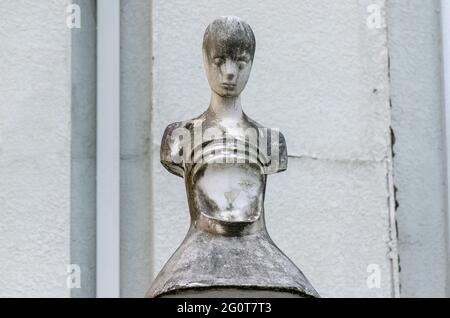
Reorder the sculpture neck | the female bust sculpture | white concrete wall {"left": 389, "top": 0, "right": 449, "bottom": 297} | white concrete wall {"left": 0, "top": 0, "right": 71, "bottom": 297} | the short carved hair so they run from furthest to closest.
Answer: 1. white concrete wall {"left": 389, "top": 0, "right": 449, "bottom": 297}
2. white concrete wall {"left": 0, "top": 0, "right": 71, "bottom": 297}
3. the sculpture neck
4. the short carved hair
5. the female bust sculpture

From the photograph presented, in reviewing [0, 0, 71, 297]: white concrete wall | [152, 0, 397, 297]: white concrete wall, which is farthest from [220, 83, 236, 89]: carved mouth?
[0, 0, 71, 297]: white concrete wall

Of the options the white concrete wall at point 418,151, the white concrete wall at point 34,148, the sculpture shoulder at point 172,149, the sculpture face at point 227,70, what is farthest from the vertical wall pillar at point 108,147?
the sculpture face at point 227,70

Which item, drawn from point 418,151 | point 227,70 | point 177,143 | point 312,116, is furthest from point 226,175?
point 418,151

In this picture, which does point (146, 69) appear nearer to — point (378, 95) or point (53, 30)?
point (53, 30)

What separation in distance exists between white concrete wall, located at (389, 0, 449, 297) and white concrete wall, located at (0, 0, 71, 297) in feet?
4.51

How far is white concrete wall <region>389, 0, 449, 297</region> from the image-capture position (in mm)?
8555

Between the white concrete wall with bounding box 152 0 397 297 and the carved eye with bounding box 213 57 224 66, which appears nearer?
the carved eye with bounding box 213 57 224 66

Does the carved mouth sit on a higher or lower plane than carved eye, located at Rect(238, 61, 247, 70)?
lower

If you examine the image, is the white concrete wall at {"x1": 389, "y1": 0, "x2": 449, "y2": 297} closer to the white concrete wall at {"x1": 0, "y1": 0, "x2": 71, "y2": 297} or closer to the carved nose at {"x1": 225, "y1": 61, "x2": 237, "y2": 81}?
the white concrete wall at {"x1": 0, "y1": 0, "x2": 71, "y2": 297}

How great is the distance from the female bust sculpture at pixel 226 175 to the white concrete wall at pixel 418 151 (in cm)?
205

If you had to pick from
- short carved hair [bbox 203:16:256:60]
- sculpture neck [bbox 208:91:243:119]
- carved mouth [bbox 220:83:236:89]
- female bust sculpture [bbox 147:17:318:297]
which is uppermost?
short carved hair [bbox 203:16:256:60]

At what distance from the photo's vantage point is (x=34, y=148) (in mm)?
8336

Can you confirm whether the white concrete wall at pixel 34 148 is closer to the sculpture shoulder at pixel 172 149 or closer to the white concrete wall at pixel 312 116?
the white concrete wall at pixel 312 116

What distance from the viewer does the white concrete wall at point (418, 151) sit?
855 centimetres
